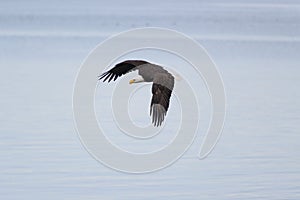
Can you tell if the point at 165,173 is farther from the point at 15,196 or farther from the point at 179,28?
the point at 179,28

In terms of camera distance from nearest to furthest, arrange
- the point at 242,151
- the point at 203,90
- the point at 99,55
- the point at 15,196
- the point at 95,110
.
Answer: the point at 15,196 < the point at 242,151 < the point at 95,110 < the point at 203,90 < the point at 99,55

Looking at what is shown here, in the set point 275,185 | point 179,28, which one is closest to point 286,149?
point 275,185

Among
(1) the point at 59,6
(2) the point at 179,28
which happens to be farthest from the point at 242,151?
(1) the point at 59,6

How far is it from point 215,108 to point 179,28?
9.77 ft

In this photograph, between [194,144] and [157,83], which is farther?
[194,144]

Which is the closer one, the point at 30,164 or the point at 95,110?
the point at 30,164

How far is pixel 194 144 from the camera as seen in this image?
4.85 meters

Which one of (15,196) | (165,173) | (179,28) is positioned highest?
(179,28)

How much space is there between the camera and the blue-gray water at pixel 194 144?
4.26m

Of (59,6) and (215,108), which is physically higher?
(59,6)

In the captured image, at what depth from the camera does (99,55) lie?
635 cm

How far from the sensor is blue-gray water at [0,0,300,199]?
14.0 feet

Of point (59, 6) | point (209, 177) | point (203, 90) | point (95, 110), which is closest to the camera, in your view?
point (209, 177)

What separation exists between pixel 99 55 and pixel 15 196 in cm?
235
